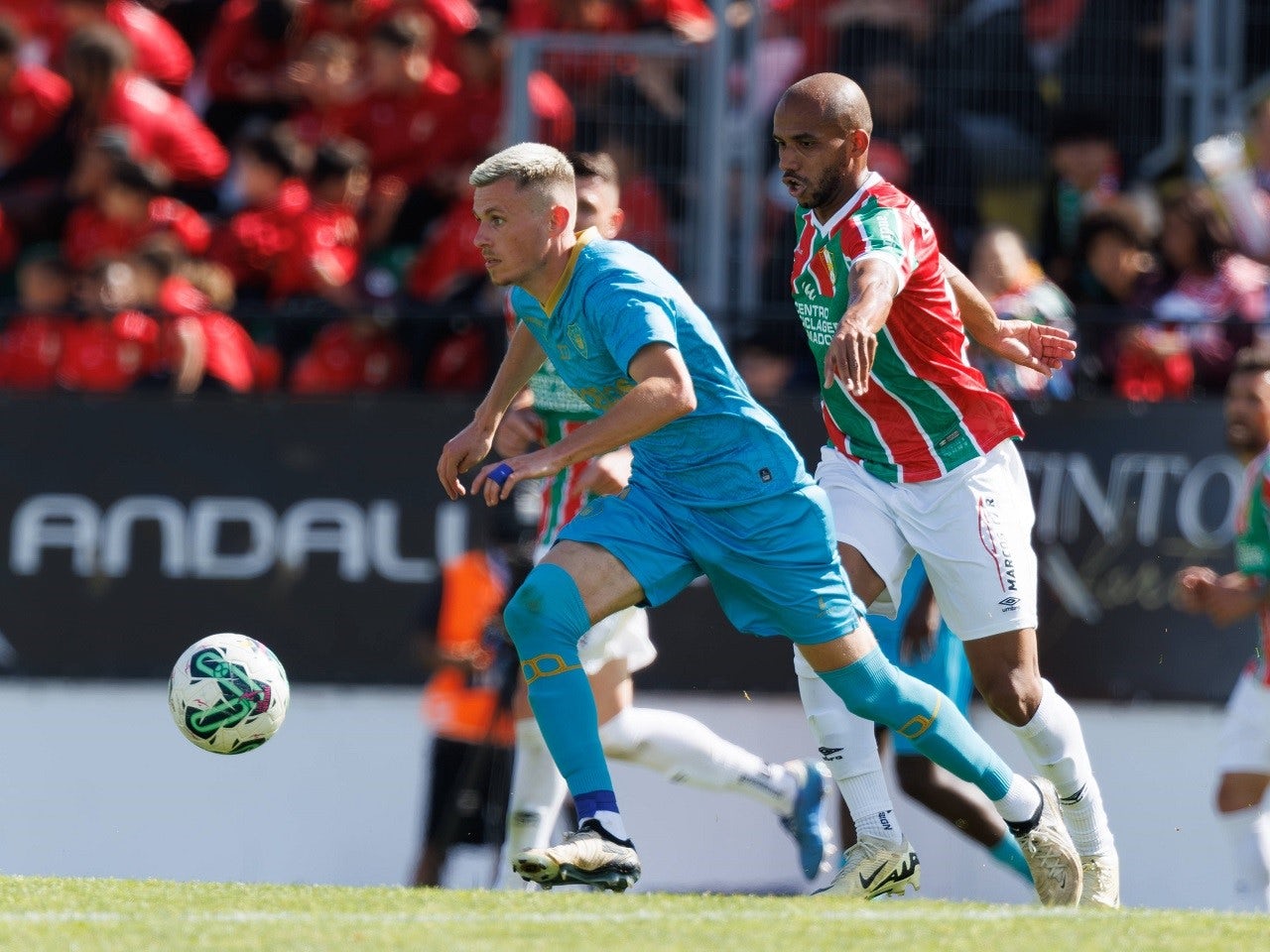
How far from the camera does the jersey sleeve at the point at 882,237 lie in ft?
18.8

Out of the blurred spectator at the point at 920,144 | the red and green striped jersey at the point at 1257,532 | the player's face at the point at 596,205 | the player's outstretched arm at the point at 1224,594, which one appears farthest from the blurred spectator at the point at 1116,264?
the player's face at the point at 596,205

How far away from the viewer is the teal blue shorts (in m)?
5.77

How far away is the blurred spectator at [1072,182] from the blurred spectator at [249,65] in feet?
13.9

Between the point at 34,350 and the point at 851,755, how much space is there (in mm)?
4683

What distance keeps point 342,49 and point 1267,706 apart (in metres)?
6.41

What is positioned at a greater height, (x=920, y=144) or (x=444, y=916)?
(x=920, y=144)

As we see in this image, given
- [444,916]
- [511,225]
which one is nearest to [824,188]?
[511,225]

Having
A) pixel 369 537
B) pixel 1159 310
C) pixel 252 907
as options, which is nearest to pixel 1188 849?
pixel 1159 310

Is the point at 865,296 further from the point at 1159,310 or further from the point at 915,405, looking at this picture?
the point at 1159,310

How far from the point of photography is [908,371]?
618 cm

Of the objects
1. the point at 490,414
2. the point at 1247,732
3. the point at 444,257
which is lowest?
the point at 1247,732

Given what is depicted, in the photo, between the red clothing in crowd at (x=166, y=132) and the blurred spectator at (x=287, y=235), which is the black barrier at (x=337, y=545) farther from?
the red clothing in crowd at (x=166, y=132)

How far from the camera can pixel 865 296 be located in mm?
5488

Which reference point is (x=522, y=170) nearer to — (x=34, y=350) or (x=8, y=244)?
(x=34, y=350)
